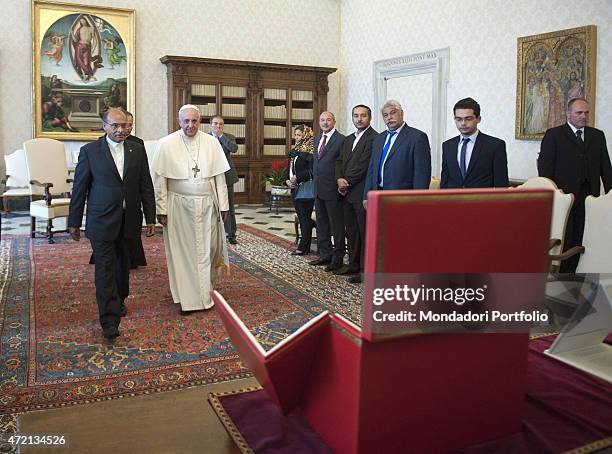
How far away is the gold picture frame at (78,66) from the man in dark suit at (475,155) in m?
8.58

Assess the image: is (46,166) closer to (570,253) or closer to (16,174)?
(16,174)

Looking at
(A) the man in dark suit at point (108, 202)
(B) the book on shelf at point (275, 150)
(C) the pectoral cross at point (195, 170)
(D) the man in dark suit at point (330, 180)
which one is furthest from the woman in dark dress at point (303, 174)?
(B) the book on shelf at point (275, 150)

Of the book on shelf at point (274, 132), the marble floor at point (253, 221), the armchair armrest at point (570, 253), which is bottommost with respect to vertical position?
the marble floor at point (253, 221)

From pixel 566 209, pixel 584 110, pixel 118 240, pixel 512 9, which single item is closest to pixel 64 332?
pixel 118 240

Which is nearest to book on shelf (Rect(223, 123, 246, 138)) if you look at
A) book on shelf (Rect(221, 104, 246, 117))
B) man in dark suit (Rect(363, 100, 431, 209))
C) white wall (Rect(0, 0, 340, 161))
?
book on shelf (Rect(221, 104, 246, 117))

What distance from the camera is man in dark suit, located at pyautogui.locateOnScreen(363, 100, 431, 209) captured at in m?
5.93

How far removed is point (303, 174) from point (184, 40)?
253 inches

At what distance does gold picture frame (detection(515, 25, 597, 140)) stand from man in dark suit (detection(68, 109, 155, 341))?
599 cm

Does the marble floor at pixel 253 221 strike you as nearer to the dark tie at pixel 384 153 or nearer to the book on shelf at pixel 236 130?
the book on shelf at pixel 236 130

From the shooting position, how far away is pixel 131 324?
16.3 feet

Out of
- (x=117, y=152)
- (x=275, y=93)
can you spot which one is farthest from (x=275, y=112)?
(x=117, y=152)

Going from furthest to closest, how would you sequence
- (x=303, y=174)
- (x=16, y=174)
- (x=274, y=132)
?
(x=274, y=132) < (x=16, y=174) < (x=303, y=174)

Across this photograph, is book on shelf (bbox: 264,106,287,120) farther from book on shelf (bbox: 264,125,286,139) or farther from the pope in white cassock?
the pope in white cassock

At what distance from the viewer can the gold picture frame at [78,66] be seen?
461 inches
